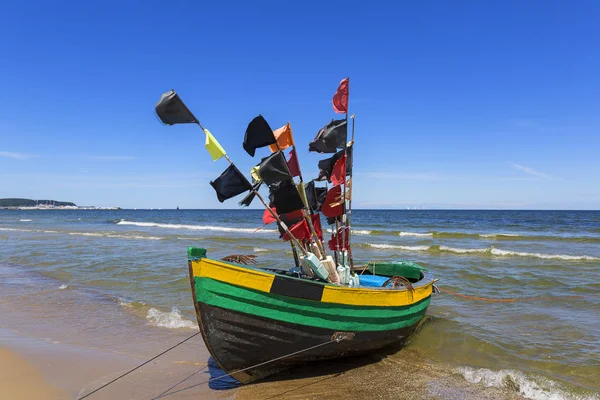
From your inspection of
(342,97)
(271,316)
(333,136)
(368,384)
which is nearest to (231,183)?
(271,316)

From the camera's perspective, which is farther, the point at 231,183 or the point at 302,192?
the point at 302,192

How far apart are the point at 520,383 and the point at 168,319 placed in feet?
20.5

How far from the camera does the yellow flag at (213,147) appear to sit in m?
5.34

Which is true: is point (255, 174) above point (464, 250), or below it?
above

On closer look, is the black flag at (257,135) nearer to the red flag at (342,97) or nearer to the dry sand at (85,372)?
the red flag at (342,97)

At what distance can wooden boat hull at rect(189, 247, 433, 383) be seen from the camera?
4945mm

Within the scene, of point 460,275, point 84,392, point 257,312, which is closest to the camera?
point 257,312

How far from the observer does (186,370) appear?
245 inches

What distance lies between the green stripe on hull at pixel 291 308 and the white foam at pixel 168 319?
367cm

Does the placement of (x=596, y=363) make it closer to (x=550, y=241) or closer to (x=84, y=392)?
(x=84, y=392)

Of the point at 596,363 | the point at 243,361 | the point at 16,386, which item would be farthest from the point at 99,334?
the point at 596,363

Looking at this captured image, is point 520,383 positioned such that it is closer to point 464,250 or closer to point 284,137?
point 284,137

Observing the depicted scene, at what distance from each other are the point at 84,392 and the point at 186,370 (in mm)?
1321

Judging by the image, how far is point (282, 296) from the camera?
5.12 m
